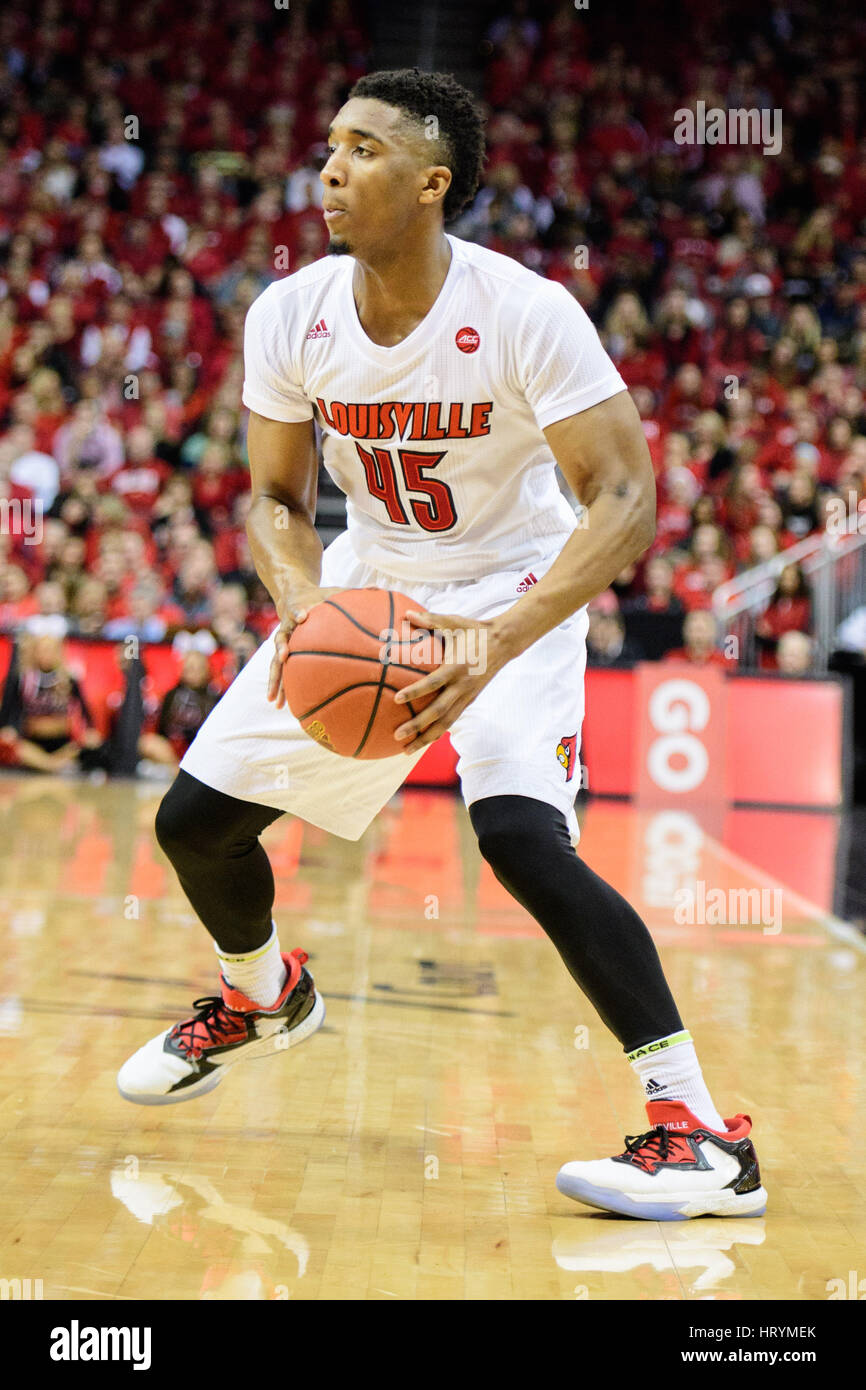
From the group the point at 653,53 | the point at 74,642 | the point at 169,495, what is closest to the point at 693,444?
the point at 169,495

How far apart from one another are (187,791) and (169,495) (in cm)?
880

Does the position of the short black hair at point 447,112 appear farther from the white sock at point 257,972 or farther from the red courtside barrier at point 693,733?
the red courtside barrier at point 693,733

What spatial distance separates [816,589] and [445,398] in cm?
928

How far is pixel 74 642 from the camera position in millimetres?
10734

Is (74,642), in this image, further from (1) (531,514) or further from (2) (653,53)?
(2) (653,53)

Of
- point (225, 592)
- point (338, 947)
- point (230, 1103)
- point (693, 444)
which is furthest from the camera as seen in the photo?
point (693, 444)

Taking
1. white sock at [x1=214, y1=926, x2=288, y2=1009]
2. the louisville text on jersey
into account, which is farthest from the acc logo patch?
white sock at [x1=214, y1=926, x2=288, y2=1009]

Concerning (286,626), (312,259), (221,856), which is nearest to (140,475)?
(312,259)

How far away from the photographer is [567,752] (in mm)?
3088

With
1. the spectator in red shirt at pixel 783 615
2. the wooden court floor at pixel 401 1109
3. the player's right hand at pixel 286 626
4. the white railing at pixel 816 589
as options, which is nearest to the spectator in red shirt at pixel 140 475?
the white railing at pixel 816 589

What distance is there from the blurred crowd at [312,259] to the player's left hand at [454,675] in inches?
296

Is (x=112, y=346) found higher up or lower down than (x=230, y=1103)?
higher up

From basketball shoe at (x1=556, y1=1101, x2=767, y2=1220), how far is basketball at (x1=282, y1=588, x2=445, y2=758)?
0.89 m

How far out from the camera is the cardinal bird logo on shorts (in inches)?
120
